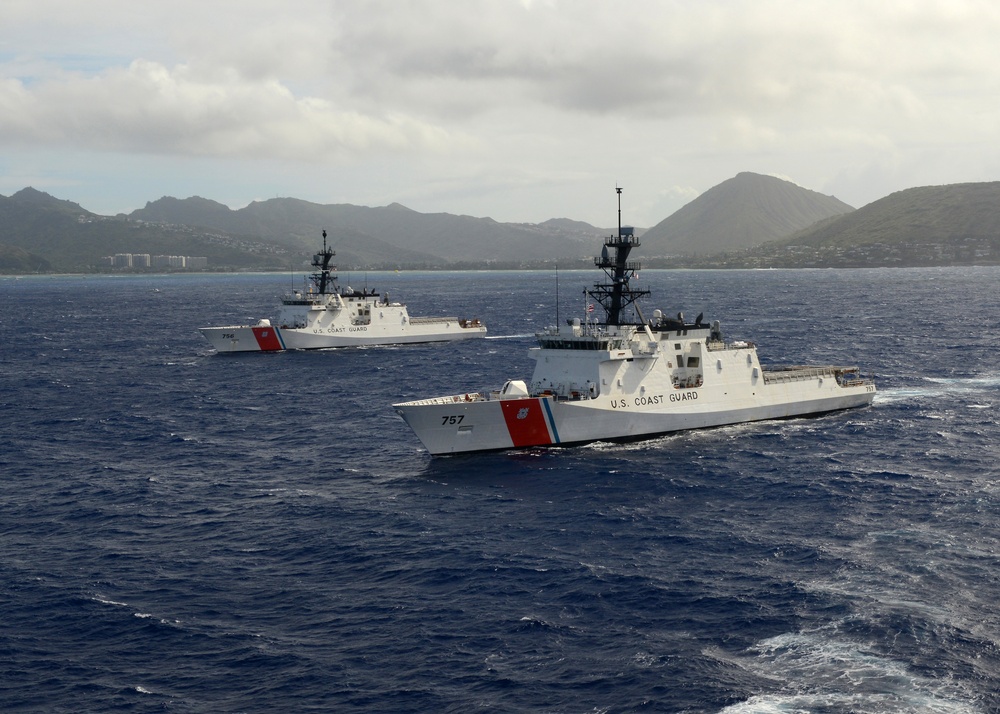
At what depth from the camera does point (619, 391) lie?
48.7 metres

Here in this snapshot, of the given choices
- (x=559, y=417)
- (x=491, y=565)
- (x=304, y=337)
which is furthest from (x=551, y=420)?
(x=304, y=337)

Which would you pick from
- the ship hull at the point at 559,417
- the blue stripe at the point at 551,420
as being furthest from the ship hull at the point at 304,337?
the blue stripe at the point at 551,420

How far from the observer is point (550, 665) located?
24031 millimetres

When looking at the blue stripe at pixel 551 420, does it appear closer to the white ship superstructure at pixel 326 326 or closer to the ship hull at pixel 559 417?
the ship hull at pixel 559 417

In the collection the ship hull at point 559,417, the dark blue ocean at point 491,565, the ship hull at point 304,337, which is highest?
the ship hull at point 304,337

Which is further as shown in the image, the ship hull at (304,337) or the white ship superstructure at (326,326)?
the white ship superstructure at (326,326)

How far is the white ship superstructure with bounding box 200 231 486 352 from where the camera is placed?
93875 millimetres

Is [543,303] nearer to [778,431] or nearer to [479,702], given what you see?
[778,431]

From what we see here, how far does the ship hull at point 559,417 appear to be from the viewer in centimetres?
4550

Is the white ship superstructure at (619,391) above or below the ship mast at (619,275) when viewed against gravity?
below

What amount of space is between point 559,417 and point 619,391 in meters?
3.93

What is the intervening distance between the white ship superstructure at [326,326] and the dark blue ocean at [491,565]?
30824mm

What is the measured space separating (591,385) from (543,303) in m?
134

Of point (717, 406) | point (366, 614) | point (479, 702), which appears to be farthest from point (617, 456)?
point (479, 702)
